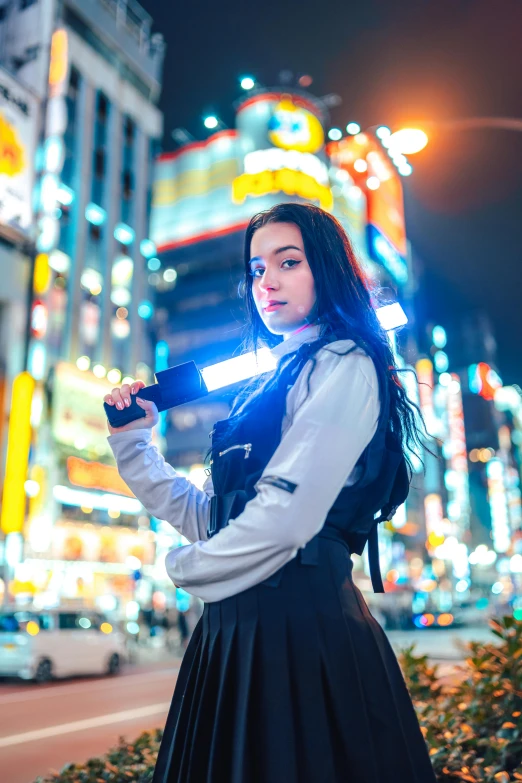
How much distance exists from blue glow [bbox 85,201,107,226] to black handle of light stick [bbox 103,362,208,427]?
1255 inches

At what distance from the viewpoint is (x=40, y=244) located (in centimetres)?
2530

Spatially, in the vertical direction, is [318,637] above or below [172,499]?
below

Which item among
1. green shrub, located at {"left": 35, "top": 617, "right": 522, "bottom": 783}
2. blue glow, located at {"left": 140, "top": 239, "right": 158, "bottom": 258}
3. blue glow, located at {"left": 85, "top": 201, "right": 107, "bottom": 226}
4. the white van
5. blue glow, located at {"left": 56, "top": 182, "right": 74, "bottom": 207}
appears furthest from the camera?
blue glow, located at {"left": 140, "top": 239, "right": 158, "bottom": 258}

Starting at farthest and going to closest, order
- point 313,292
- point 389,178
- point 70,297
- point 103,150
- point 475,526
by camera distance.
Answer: point 475,526 → point 389,178 → point 103,150 → point 70,297 → point 313,292

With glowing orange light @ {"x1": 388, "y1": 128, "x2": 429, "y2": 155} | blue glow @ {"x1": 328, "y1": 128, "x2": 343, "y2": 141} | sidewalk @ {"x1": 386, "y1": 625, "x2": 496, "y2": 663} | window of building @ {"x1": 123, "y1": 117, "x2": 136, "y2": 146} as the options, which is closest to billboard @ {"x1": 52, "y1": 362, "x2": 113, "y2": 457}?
sidewalk @ {"x1": 386, "y1": 625, "x2": 496, "y2": 663}

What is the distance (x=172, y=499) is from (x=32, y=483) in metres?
24.5

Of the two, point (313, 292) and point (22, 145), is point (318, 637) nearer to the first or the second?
point (313, 292)

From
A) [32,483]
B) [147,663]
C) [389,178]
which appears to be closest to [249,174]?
[389,178]

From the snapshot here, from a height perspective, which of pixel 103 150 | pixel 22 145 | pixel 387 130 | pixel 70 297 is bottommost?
pixel 387 130

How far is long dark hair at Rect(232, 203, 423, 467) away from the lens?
5.82 feet

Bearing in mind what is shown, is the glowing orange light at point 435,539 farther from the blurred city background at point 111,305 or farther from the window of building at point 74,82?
the window of building at point 74,82

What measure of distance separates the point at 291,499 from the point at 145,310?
33.8m

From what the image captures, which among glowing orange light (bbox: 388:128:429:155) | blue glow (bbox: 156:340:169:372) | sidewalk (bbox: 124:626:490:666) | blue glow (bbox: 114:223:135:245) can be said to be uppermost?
blue glow (bbox: 156:340:169:372)

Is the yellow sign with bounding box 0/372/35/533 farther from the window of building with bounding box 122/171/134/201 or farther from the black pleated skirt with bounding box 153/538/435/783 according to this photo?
the black pleated skirt with bounding box 153/538/435/783
